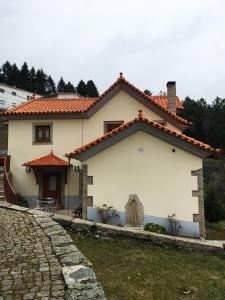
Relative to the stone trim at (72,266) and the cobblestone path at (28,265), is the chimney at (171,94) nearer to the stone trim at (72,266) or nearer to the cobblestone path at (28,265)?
the stone trim at (72,266)

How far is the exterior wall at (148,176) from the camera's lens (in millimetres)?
11031

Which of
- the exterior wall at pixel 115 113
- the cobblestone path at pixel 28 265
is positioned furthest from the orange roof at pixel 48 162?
the cobblestone path at pixel 28 265

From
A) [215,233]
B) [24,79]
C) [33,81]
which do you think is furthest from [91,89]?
[215,233]

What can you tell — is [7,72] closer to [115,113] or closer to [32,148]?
[32,148]

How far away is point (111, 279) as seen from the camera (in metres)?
5.82

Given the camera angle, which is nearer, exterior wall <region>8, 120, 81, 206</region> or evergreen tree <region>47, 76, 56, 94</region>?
exterior wall <region>8, 120, 81, 206</region>

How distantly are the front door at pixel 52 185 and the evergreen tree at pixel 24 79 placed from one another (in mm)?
84303

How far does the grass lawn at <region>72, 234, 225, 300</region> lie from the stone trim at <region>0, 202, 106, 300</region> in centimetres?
54

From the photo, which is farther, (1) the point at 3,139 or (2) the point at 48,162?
(1) the point at 3,139

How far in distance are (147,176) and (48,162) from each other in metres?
7.89

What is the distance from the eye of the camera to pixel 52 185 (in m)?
18.6

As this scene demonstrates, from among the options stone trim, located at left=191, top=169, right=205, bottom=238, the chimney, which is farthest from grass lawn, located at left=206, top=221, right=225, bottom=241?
the chimney

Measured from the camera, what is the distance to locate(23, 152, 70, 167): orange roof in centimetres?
1745

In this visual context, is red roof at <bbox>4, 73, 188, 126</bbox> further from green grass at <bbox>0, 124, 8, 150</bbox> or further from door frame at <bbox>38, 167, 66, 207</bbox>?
green grass at <bbox>0, 124, 8, 150</bbox>
